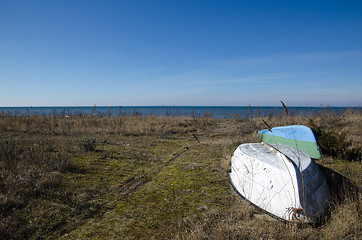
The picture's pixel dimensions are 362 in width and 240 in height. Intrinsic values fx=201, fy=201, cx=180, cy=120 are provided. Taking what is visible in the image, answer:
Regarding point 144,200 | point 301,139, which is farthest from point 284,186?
point 301,139

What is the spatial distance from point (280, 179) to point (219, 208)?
3.22ft

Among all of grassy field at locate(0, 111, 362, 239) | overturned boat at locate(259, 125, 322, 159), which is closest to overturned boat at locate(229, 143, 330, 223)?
grassy field at locate(0, 111, 362, 239)

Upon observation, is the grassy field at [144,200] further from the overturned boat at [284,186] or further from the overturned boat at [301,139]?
the overturned boat at [301,139]

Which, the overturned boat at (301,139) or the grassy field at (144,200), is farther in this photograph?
the overturned boat at (301,139)

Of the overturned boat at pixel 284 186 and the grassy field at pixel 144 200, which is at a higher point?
the overturned boat at pixel 284 186

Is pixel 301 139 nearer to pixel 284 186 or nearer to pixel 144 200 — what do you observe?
pixel 284 186

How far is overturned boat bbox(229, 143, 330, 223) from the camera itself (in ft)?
8.03

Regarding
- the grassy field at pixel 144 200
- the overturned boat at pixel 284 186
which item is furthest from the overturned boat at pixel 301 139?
the overturned boat at pixel 284 186

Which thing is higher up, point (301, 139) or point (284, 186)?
point (301, 139)

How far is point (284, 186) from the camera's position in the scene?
2.62m

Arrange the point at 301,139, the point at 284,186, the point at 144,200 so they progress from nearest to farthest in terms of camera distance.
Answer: the point at 284,186, the point at 144,200, the point at 301,139

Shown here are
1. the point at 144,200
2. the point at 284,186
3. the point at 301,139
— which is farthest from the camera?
the point at 301,139

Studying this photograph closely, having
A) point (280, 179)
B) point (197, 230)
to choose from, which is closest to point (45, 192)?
point (197, 230)

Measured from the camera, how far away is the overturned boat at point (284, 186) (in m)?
2.45
